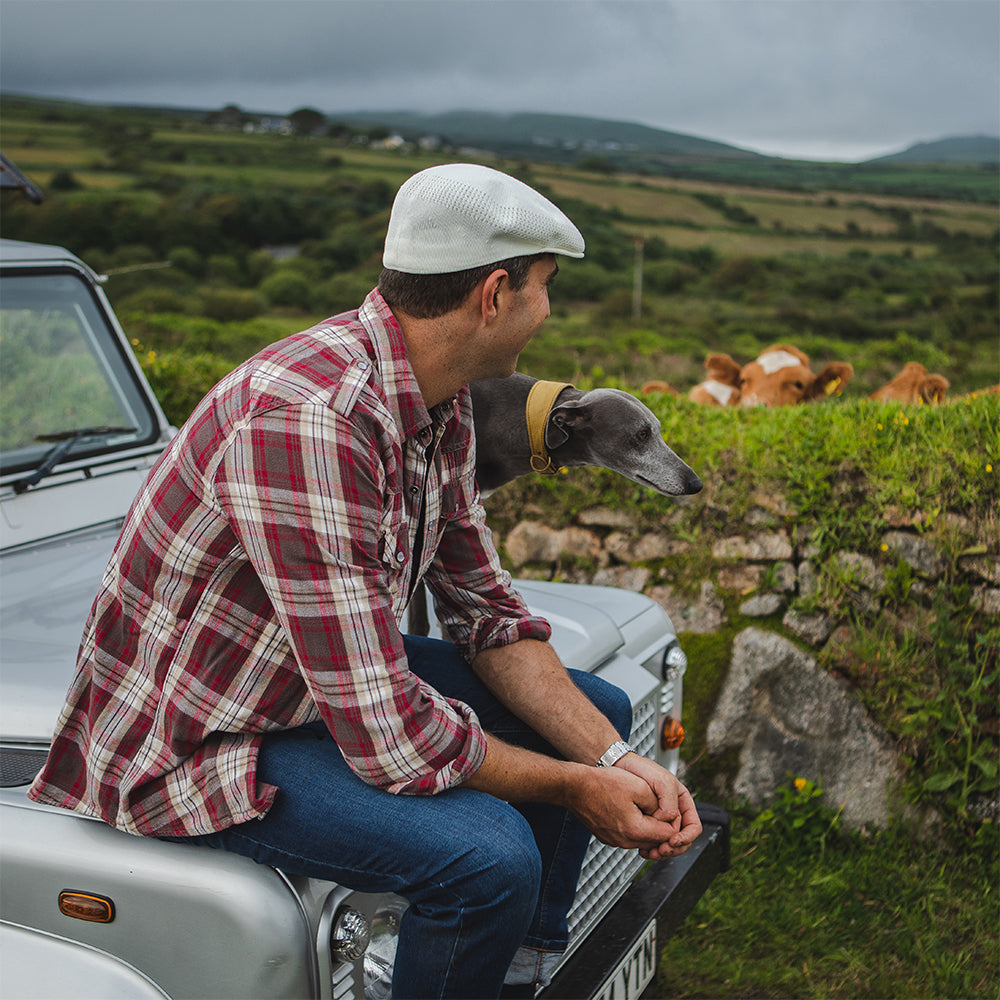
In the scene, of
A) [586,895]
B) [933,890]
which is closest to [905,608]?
[933,890]

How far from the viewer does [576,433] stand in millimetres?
2102

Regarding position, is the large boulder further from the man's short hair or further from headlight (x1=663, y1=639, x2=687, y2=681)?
the man's short hair

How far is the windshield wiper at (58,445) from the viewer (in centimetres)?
256

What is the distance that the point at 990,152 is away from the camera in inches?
832

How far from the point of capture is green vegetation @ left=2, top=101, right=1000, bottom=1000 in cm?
303

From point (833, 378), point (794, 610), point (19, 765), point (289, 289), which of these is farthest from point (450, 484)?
point (289, 289)

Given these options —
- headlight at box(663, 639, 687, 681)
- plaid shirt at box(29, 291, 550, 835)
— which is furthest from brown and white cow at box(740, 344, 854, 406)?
plaid shirt at box(29, 291, 550, 835)

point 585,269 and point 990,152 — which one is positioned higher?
point 990,152

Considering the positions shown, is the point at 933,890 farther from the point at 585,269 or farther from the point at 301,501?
the point at 585,269

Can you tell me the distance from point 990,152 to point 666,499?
21552 millimetres

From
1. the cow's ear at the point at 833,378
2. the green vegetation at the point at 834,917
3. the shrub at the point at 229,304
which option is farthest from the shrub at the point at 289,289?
the green vegetation at the point at 834,917

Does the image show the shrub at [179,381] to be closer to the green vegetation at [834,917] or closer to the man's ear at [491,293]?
the green vegetation at [834,917]

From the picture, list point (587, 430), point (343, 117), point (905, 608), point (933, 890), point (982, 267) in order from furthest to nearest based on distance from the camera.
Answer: point (343, 117) → point (982, 267) → point (905, 608) → point (933, 890) → point (587, 430)

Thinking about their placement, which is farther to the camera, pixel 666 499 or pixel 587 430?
pixel 666 499
